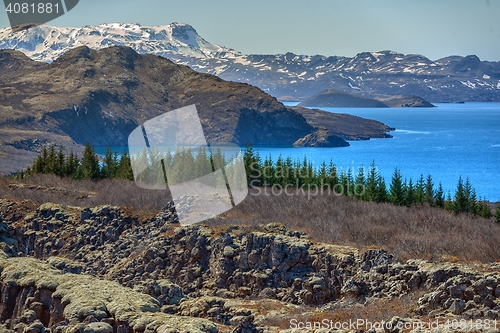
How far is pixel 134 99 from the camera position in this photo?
190375 millimetres

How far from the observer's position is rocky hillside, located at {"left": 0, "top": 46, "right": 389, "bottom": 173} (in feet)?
548

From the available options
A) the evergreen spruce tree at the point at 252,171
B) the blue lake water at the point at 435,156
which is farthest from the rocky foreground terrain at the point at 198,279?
the blue lake water at the point at 435,156

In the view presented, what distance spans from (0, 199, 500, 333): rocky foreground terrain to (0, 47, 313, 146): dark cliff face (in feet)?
431

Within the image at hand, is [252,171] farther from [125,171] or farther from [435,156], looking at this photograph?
[435,156]

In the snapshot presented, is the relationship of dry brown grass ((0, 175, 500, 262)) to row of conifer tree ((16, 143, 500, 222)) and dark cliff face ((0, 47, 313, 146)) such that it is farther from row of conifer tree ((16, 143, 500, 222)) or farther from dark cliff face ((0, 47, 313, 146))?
dark cliff face ((0, 47, 313, 146))

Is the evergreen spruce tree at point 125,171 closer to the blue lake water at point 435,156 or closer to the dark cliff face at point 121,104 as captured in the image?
the blue lake water at point 435,156

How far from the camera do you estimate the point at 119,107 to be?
602 feet

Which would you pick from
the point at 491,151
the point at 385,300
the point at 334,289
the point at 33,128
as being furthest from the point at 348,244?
the point at 33,128

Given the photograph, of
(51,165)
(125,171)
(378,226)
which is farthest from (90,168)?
(378,226)

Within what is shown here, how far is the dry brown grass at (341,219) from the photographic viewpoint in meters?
25.8

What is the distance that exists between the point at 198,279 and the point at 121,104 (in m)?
161

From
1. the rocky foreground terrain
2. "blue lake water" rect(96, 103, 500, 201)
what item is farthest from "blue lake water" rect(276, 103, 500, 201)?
the rocky foreground terrain

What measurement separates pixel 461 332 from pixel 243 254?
1328 cm

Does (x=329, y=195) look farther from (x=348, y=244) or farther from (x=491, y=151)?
(x=491, y=151)
